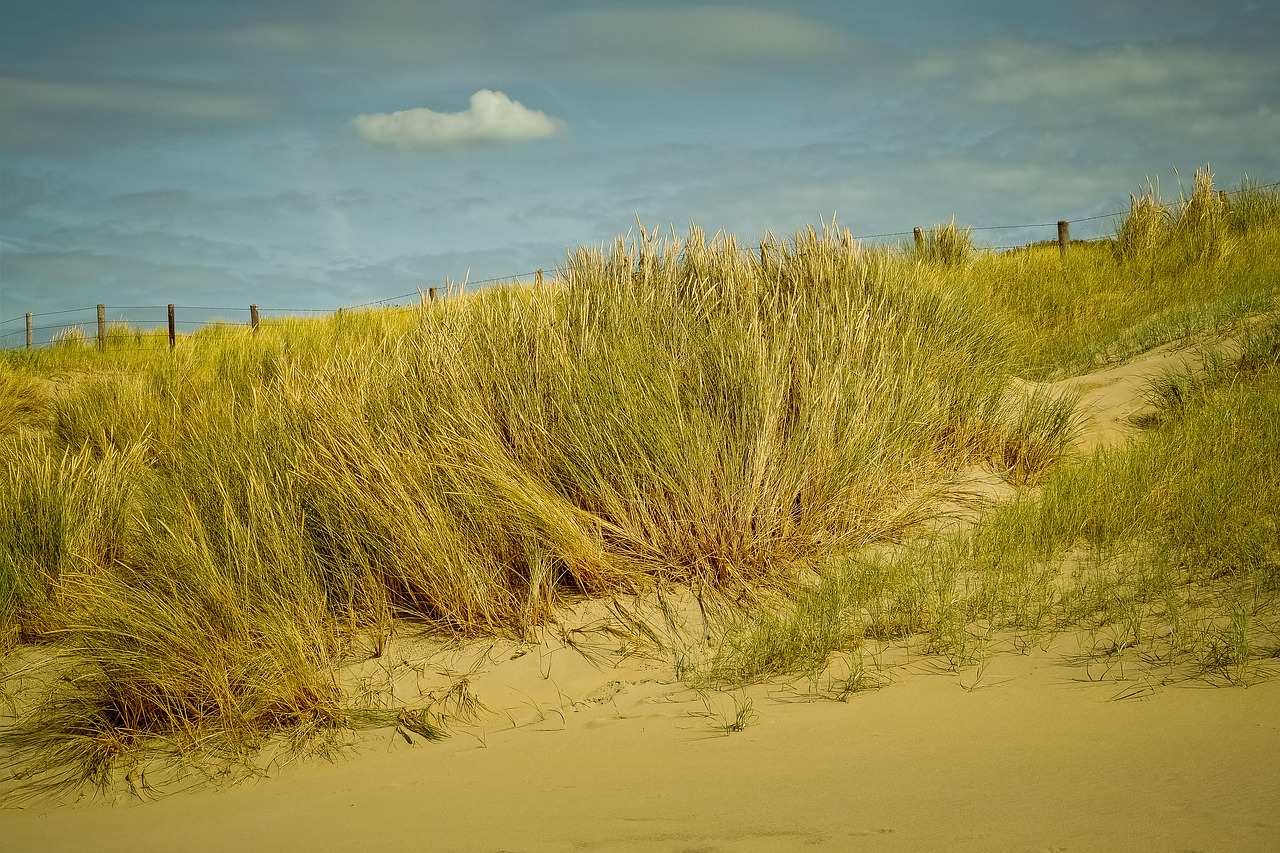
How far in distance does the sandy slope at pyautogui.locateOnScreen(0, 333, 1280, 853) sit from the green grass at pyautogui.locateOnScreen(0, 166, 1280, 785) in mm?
278

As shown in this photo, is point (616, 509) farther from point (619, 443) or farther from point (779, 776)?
point (779, 776)

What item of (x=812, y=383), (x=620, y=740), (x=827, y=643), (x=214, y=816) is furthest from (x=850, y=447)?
(x=214, y=816)

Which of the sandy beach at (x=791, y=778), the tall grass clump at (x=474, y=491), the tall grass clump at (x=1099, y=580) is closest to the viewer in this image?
the sandy beach at (x=791, y=778)

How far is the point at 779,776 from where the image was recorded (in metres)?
2.98

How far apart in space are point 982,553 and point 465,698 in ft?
8.90

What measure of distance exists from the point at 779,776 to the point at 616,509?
6.81ft

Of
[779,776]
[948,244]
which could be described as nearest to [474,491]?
[779,776]

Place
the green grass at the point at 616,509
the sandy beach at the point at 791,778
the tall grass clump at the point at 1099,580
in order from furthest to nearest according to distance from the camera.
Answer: the green grass at the point at 616,509, the tall grass clump at the point at 1099,580, the sandy beach at the point at 791,778

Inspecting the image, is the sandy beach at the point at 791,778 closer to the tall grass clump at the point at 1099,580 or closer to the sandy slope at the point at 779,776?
the sandy slope at the point at 779,776

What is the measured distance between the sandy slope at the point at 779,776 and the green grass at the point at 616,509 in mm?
278

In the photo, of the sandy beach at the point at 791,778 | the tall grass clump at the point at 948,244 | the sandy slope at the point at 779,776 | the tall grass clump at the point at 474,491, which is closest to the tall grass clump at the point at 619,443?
the tall grass clump at the point at 474,491

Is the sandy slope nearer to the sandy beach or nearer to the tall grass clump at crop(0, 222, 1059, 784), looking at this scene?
the sandy beach

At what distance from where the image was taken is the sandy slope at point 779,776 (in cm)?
252

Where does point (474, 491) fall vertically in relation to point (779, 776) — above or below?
above
